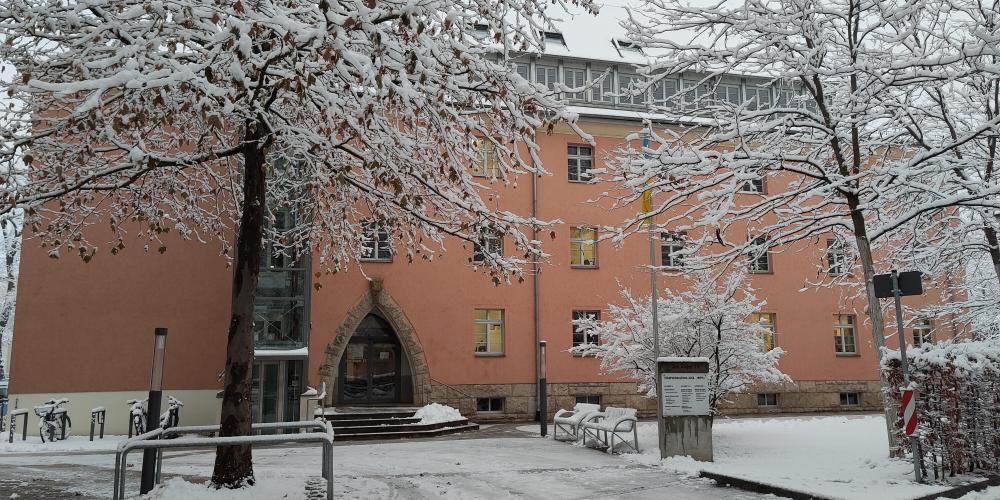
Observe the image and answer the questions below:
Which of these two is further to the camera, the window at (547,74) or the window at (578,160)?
the window at (547,74)

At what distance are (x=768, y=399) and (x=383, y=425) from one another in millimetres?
12719

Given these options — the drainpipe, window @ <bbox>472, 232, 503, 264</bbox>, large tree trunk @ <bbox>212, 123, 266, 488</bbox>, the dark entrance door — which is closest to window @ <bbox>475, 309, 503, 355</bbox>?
the drainpipe

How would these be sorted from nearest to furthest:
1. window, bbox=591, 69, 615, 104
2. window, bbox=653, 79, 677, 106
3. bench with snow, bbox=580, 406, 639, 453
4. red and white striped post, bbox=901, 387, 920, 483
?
red and white striped post, bbox=901, 387, 920, 483
bench with snow, bbox=580, 406, 639, 453
window, bbox=591, 69, 615, 104
window, bbox=653, 79, 677, 106

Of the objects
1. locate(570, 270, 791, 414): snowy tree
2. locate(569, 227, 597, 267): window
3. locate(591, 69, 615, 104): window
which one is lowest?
locate(570, 270, 791, 414): snowy tree

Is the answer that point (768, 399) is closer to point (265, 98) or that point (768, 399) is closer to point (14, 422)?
point (265, 98)

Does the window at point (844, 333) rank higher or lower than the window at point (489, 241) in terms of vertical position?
lower

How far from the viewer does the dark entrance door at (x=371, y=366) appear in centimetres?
2080

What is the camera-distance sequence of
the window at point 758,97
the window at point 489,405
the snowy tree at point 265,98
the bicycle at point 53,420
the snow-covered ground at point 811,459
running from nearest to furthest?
1. the snowy tree at point 265,98
2. the snow-covered ground at point 811,459
3. the bicycle at point 53,420
4. the window at point 489,405
5. the window at point 758,97

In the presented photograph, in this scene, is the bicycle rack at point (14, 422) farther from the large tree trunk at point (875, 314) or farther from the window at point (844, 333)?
the window at point (844, 333)

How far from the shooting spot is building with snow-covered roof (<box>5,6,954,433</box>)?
59.6 ft

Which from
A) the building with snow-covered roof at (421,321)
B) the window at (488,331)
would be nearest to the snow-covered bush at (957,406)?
the building with snow-covered roof at (421,321)

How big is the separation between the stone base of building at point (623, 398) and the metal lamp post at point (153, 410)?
12225 millimetres

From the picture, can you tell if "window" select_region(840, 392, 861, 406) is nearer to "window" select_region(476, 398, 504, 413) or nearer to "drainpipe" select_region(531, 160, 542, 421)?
"drainpipe" select_region(531, 160, 542, 421)

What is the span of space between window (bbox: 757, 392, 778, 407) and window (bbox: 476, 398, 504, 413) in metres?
8.36
